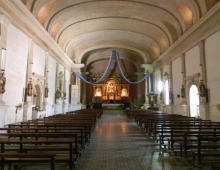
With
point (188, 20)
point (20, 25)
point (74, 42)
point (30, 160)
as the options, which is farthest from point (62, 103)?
point (30, 160)

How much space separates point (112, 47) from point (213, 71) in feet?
49.0

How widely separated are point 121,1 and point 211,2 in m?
5.29

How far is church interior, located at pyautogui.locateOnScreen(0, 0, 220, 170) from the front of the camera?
7344 mm

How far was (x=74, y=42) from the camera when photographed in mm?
19203

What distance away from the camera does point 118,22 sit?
16203 millimetres

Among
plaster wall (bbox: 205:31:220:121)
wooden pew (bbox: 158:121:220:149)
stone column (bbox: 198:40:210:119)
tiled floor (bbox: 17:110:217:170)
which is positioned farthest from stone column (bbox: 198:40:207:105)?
tiled floor (bbox: 17:110:217:170)

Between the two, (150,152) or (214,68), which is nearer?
(150,152)

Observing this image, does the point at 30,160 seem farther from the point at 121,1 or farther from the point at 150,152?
the point at 121,1

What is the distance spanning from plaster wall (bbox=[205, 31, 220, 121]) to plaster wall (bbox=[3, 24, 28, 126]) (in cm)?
926

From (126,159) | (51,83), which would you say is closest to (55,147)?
(126,159)

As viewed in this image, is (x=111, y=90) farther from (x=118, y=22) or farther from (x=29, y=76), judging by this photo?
(x=29, y=76)

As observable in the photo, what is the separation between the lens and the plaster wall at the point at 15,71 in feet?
26.3

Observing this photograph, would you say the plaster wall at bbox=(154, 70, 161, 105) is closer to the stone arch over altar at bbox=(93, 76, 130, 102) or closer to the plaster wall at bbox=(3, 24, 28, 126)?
the stone arch over altar at bbox=(93, 76, 130, 102)

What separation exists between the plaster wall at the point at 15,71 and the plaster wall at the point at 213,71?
9.26 meters
